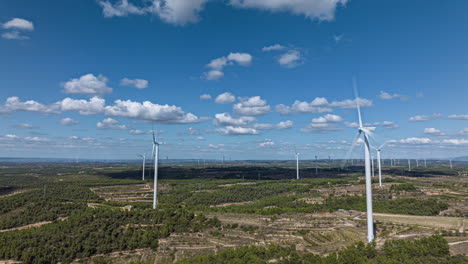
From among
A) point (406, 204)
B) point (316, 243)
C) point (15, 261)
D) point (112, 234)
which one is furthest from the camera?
point (406, 204)

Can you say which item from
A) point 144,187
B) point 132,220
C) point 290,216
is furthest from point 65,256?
point 144,187

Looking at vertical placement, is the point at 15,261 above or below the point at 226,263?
below

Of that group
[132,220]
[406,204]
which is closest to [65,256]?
[132,220]

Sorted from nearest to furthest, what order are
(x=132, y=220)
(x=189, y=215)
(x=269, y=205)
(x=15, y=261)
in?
(x=15, y=261) < (x=132, y=220) < (x=189, y=215) < (x=269, y=205)

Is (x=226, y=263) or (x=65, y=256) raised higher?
(x=226, y=263)

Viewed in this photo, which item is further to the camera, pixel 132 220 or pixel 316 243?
pixel 132 220

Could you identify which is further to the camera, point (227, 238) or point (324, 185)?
point (324, 185)

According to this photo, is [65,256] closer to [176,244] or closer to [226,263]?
[176,244]

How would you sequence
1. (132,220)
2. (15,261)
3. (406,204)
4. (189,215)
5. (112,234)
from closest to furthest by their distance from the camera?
(15,261) → (112,234) → (132,220) → (189,215) → (406,204)

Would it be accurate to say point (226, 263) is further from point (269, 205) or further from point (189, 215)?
point (269, 205)

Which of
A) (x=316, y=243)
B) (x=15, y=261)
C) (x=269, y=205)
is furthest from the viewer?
(x=269, y=205)
